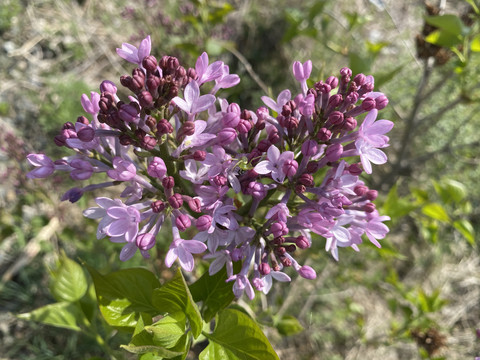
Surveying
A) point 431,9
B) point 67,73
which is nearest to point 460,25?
point 431,9

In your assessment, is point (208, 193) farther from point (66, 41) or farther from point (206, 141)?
point (66, 41)

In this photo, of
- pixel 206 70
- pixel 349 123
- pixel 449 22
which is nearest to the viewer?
pixel 349 123

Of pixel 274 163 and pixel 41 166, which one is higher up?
pixel 274 163

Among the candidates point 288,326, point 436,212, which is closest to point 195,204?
point 288,326

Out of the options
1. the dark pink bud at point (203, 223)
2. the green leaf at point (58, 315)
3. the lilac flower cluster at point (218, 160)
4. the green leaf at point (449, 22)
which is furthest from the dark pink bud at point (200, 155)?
the green leaf at point (449, 22)

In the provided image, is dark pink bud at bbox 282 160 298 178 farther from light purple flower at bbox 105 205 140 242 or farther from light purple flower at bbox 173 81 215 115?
light purple flower at bbox 105 205 140 242

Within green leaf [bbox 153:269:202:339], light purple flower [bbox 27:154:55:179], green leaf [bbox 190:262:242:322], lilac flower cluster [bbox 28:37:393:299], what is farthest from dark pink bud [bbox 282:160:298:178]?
light purple flower [bbox 27:154:55:179]

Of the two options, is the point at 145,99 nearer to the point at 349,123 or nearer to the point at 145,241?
the point at 145,241

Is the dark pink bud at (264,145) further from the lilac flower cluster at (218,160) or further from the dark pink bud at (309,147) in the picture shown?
the dark pink bud at (309,147)
